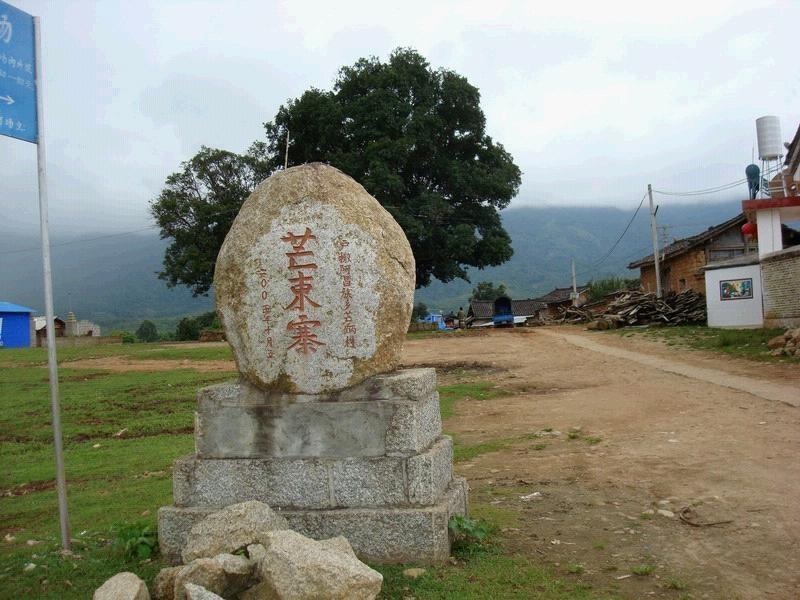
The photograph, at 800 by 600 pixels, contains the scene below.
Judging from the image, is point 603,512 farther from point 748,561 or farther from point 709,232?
point 709,232

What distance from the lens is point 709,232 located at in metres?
31.4

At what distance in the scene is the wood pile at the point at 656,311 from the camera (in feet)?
90.0

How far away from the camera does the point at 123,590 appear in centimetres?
368

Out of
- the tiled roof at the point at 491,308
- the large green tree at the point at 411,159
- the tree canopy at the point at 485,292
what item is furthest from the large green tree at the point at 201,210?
the tree canopy at the point at 485,292

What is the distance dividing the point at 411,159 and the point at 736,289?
55.5 feet

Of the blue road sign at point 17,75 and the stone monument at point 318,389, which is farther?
the blue road sign at point 17,75

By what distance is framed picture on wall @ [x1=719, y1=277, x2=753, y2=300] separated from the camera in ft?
74.8

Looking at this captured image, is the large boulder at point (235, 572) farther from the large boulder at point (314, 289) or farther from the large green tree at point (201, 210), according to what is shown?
the large green tree at point (201, 210)

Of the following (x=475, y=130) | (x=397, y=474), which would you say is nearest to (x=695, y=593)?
(x=397, y=474)

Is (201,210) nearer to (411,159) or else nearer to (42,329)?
(411,159)

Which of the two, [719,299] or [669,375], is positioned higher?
[719,299]

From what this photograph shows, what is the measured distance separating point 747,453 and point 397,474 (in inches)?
177

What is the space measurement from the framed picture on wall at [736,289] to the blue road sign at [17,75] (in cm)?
2283

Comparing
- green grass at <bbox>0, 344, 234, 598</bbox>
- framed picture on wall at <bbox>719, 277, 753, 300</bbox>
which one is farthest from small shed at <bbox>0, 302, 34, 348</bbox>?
framed picture on wall at <bbox>719, 277, 753, 300</bbox>
